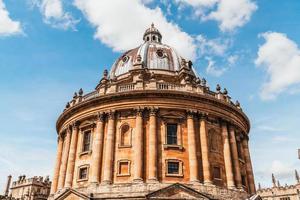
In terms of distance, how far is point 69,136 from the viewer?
34062mm

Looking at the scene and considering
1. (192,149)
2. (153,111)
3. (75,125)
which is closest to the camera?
(192,149)

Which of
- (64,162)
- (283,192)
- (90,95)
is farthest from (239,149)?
(283,192)

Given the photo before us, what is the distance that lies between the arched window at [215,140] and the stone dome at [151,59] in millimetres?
10933

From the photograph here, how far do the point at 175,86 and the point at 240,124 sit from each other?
926cm

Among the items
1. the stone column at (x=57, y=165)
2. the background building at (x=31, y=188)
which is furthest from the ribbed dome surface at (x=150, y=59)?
the background building at (x=31, y=188)

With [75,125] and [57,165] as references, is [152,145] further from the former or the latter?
[57,165]

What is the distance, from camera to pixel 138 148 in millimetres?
28641

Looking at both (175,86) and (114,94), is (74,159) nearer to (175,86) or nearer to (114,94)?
(114,94)

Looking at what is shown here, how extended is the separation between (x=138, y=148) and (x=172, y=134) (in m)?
3.75

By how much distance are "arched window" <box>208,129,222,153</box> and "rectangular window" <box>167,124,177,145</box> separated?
3.76 m

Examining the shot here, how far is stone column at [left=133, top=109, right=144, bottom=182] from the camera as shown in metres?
27.6

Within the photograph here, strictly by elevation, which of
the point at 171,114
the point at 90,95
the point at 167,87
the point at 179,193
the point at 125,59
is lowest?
the point at 179,193

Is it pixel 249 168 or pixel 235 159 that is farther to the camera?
pixel 249 168

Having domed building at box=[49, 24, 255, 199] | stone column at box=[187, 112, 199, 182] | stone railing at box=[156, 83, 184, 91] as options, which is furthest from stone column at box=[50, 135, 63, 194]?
stone column at box=[187, 112, 199, 182]
